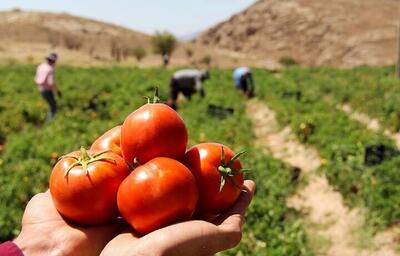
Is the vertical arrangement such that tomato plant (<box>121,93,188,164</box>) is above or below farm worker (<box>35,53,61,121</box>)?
above

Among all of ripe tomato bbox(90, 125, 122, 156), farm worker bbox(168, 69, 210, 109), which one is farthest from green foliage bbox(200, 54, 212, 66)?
ripe tomato bbox(90, 125, 122, 156)

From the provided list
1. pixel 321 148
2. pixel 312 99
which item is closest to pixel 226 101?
pixel 312 99

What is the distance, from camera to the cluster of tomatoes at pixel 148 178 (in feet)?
6.73

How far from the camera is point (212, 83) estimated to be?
20.9 metres

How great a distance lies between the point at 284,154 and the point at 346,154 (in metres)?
1.82

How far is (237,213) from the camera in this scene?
89.8 inches

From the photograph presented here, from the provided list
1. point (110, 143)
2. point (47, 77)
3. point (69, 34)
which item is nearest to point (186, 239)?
point (110, 143)

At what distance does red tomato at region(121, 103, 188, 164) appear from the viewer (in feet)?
7.15

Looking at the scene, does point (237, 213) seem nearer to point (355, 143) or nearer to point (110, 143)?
point (110, 143)

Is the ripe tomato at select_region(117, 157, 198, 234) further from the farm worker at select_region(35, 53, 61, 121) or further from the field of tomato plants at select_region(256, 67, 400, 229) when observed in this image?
the farm worker at select_region(35, 53, 61, 121)

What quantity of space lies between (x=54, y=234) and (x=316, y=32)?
90.9 metres

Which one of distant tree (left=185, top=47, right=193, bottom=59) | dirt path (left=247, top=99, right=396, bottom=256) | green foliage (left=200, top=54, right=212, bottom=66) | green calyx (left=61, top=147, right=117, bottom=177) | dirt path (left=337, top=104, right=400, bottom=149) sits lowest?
green foliage (left=200, top=54, right=212, bottom=66)

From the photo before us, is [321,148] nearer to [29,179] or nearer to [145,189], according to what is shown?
[29,179]

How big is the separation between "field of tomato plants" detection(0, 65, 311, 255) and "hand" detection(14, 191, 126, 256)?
0.87 meters
